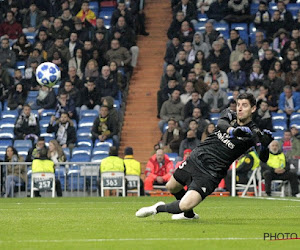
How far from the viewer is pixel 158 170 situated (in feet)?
76.2

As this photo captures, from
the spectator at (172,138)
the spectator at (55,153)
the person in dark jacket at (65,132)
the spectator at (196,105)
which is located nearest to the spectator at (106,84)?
the person in dark jacket at (65,132)

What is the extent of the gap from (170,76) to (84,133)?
3358mm

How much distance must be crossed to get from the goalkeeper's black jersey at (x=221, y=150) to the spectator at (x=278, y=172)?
11.0 m

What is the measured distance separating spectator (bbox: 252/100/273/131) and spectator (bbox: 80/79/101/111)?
513 centimetres

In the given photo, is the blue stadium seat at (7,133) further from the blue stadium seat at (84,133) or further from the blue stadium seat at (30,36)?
the blue stadium seat at (30,36)

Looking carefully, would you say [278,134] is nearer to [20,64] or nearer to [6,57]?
[20,64]

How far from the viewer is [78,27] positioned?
1190 inches

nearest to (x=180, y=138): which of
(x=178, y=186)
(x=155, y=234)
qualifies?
(x=178, y=186)

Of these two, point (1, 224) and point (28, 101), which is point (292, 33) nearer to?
point (28, 101)

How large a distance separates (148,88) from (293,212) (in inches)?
595

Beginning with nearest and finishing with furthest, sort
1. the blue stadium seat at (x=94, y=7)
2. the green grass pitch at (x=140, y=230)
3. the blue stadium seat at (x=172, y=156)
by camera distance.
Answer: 1. the green grass pitch at (x=140, y=230)
2. the blue stadium seat at (x=172, y=156)
3. the blue stadium seat at (x=94, y=7)

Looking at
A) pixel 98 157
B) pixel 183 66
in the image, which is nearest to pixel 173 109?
pixel 183 66

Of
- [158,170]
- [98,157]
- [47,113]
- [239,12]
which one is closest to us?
[158,170]

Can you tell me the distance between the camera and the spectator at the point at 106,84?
27.6 meters
